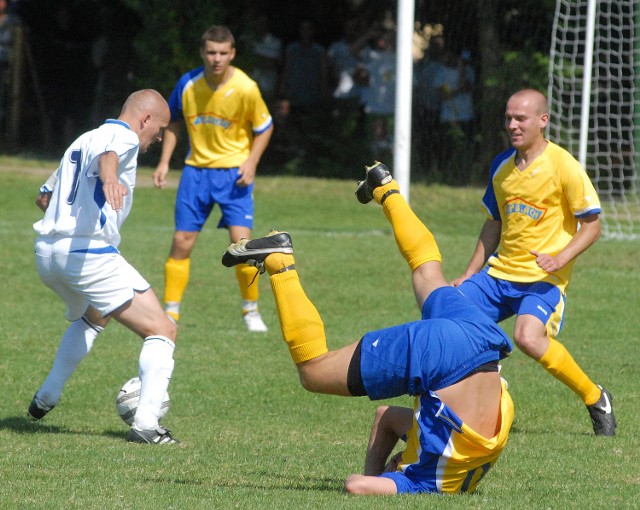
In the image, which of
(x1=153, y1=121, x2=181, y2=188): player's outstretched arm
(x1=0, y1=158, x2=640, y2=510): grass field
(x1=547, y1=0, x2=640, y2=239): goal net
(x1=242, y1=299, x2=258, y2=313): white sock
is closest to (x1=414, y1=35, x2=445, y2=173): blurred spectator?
(x1=0, y1=158, x2=640, y2=510): grass field

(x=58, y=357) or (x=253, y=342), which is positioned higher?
(x=58, y=357)

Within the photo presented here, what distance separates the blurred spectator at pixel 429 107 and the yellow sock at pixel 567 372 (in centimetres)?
888

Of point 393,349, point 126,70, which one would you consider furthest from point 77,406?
point 126,70

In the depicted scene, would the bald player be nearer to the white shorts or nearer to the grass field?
the grass field

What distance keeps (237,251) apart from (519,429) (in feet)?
7.37

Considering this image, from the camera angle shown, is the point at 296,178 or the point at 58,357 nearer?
the point at 58,357

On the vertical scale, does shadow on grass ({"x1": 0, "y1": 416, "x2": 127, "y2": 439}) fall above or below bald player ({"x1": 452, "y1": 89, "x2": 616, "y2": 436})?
below

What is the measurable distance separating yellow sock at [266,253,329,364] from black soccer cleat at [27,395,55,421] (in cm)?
186

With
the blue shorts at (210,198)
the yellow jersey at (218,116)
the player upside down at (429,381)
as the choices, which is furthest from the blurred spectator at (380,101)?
the player upside down at (429,381)

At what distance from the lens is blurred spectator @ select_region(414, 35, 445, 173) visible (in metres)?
15.4

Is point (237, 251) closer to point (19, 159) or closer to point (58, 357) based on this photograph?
point (58, 357)

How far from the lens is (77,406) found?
7.04 meters

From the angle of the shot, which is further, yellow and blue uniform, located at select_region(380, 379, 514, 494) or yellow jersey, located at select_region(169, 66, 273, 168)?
yellow jersey, located at select_region(169, 66, 273, 168)

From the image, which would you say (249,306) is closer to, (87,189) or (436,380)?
(87,189)
